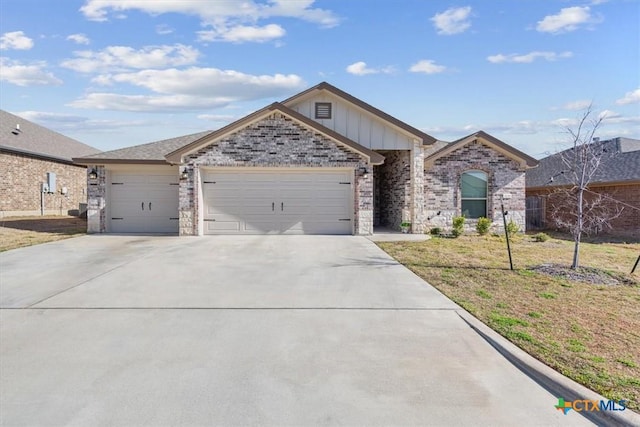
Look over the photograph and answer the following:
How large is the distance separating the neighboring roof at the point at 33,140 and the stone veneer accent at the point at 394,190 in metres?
18.7

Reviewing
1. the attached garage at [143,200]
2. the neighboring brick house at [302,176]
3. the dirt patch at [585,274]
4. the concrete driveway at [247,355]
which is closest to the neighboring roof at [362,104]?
the neighboring brick house at [302,176]

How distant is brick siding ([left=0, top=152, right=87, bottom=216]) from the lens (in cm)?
2353

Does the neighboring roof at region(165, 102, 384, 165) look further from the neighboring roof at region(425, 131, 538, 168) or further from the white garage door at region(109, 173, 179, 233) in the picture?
the neighboring roof at region(425, 131, 538, 168)

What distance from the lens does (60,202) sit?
28.3 m

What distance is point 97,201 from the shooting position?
16359 millimetres

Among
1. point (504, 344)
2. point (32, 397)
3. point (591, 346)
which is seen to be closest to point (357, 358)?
point (504, 344)

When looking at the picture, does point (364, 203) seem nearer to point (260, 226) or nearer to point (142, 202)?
point (260, 226)

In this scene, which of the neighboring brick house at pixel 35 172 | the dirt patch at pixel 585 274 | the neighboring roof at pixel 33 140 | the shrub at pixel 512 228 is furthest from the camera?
the neighboring roof at pixel 33 140

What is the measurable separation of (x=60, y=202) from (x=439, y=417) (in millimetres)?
30788

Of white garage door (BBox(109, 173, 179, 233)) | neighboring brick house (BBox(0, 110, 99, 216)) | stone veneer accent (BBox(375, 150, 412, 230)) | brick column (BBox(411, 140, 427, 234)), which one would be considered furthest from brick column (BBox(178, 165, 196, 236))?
neighboring brick house (BBox(0, 110, 99, 216))

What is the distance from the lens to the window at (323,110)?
661 inches

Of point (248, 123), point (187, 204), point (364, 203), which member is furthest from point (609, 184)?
point (187, 204)

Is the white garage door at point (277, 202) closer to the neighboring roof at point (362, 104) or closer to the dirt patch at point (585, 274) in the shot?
the neighboring roof at point (362, 104)

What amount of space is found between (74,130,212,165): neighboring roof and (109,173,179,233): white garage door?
2.57 ft
